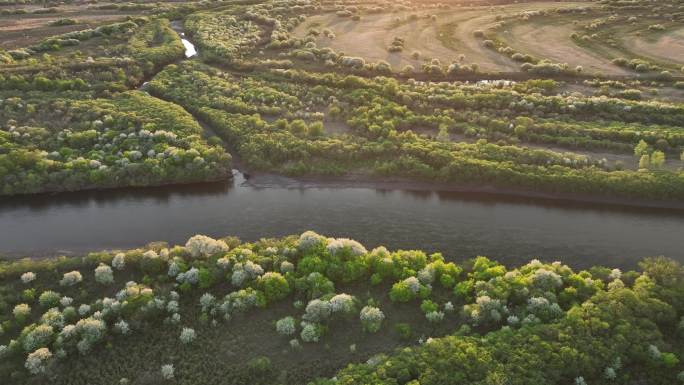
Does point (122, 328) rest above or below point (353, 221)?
above

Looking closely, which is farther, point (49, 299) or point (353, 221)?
→ point (353, 221)

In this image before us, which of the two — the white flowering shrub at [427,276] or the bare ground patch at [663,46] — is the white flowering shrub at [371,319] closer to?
the white flowering shrub at [427,276]

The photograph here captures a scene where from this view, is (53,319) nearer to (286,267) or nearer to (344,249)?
(286,267)

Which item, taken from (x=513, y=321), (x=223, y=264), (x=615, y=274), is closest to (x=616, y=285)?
(x=615, y=274)

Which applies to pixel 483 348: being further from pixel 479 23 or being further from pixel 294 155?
pixel 479 23

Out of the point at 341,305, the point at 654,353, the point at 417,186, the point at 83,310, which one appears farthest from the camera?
the point at 417,186

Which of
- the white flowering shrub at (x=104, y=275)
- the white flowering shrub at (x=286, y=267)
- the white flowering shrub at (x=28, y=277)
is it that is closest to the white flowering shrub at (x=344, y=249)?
the white flowering shrub at (x=286, y=267)

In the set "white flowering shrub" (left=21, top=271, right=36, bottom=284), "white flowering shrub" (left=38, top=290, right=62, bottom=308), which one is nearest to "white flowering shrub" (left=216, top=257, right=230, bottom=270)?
"white flowering shrub" (left=38, top=290, right=62, bottom=308)
